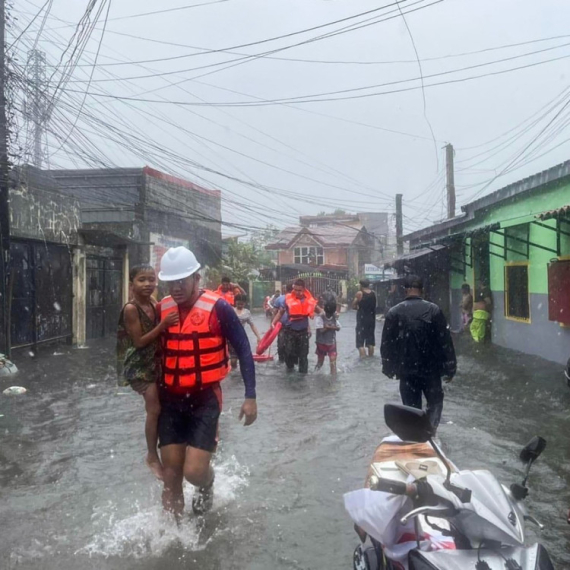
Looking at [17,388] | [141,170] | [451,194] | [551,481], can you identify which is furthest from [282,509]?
[451,194]

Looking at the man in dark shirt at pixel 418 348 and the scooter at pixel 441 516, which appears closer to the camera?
the scooter at pixel 441 516

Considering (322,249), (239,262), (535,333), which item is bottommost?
(535,333)

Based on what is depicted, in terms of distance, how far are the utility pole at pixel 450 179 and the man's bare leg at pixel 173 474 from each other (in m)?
25.4

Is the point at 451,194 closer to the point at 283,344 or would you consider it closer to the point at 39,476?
the point at 283,344

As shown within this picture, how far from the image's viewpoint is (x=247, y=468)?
5.82 metres

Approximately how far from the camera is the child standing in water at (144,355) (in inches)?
169

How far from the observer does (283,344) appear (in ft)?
38.3

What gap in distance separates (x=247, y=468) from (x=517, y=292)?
10.5 meters

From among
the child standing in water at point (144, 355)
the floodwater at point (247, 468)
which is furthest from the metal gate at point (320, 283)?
the child standing in water at point (144, 355)

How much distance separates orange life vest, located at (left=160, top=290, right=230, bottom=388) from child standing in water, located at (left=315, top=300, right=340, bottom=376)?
727 centimetres

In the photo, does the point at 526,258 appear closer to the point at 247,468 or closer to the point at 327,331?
the point at 327,331

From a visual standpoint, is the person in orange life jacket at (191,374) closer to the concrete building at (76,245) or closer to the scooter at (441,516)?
the scooter at (441,516)

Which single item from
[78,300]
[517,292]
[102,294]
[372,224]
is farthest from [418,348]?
[372,224]

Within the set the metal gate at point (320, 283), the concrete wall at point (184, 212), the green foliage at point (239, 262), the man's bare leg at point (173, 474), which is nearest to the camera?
the man's bare leg at point (173, 474)
